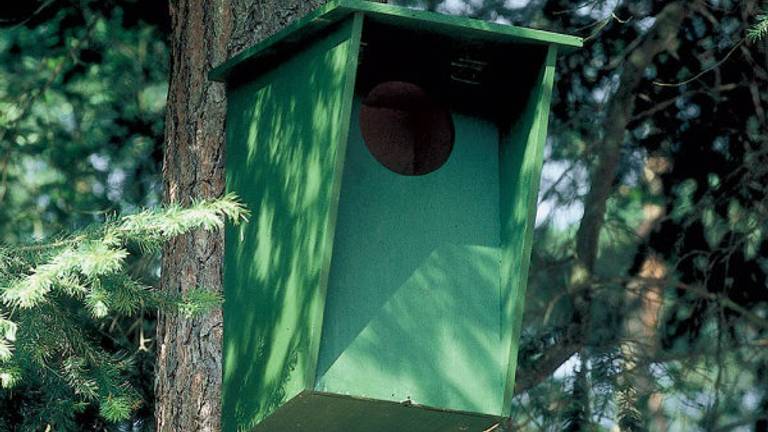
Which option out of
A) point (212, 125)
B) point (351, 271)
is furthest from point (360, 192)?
point (212, 125)

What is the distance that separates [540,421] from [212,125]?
2573mm

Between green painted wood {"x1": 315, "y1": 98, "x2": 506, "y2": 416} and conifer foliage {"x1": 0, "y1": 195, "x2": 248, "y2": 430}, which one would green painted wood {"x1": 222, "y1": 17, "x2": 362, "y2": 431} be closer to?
green painted wood {"x1": 315, "y1": 98, "x2": 506, "y2": 416}

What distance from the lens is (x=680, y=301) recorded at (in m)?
6.43

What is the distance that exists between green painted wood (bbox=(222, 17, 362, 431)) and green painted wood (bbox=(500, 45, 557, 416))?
444 mm

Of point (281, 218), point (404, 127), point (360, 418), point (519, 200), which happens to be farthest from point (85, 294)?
point (519, 200)

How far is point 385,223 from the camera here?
3684 millimetres

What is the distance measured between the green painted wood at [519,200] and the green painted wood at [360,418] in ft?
0.40

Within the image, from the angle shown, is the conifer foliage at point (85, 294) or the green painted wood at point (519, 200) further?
the green painted wood at point (519, 200)

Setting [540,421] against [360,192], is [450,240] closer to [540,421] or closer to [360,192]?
[360,192]

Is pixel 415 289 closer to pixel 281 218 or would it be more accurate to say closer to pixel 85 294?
pixel 281 218

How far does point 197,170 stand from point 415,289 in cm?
83

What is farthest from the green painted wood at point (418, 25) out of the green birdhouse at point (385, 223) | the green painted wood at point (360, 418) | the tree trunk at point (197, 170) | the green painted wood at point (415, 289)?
the green painted wood at point (360, 418)

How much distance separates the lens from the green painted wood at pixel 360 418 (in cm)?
350

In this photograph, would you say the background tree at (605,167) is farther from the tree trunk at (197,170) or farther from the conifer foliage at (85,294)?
the conifer foliage at (85,294)
